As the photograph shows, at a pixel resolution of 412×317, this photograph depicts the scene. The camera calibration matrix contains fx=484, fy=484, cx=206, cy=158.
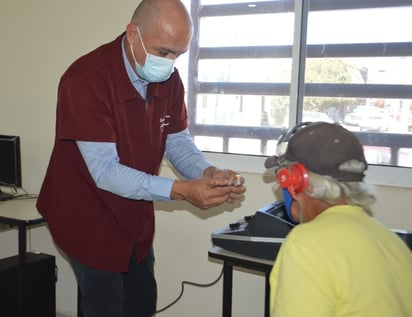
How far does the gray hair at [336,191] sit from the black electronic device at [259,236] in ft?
2.10

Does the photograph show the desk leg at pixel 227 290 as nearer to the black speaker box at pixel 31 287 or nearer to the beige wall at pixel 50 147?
the beige wall at pixel 50 147

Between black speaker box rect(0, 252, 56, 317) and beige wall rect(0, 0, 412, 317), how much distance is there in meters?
0.35

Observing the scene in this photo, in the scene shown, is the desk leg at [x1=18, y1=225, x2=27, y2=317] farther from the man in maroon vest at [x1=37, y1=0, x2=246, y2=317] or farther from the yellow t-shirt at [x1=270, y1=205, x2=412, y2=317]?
the yellow t-shirt at [x1=270, y1=205, x2=412, y2=317]

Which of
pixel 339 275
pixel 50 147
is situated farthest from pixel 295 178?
pixel 50 147

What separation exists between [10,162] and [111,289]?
149cm

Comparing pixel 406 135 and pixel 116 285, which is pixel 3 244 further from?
pixel 406 135

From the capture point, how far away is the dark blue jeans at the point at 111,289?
183cm

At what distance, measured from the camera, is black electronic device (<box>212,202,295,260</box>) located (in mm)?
1796

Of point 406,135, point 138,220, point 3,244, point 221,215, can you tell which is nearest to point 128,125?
point 138,220

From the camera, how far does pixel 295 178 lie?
113 cm

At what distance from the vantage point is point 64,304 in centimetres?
319

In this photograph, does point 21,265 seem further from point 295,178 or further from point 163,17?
point 295,178

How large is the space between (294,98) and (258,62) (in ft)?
0.96

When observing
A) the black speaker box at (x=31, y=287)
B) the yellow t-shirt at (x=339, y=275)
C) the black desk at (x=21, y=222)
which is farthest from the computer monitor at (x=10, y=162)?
the yellow t-shirt at (x=339, y=275)
